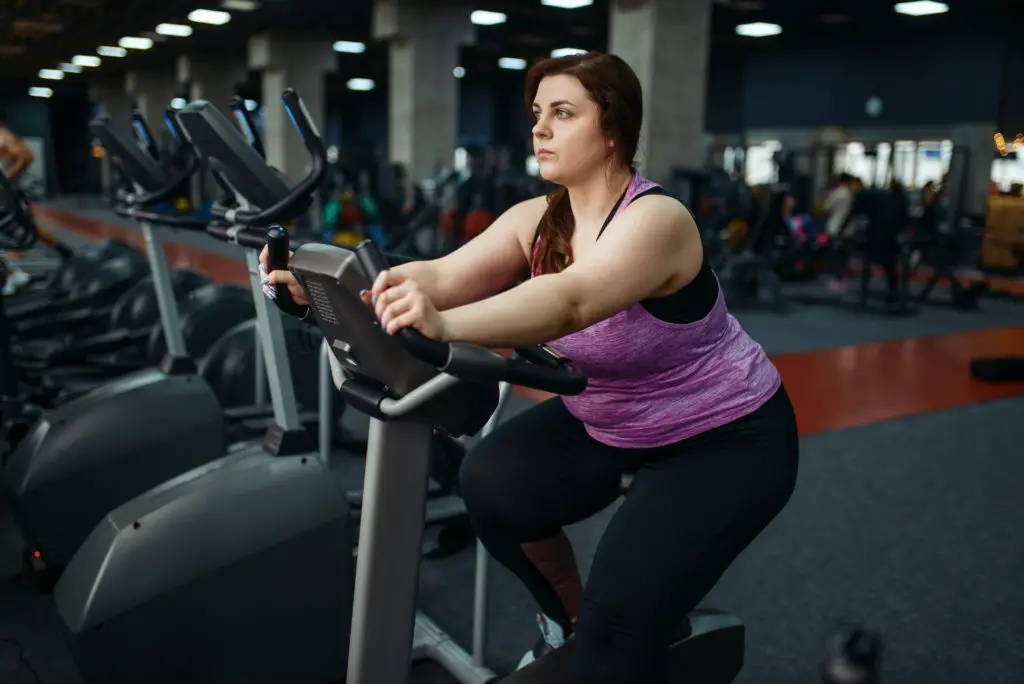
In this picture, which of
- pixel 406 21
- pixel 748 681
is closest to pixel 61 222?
pixel 406 21

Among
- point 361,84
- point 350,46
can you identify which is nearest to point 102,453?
point 350,46

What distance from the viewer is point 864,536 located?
2953 mm

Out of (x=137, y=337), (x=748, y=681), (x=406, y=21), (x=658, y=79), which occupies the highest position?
(x=406, y=21)

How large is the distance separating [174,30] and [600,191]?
57.7 ft

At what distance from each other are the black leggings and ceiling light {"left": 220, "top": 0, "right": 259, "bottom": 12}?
13.8m

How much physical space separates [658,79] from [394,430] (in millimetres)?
9146

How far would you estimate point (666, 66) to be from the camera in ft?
31.9

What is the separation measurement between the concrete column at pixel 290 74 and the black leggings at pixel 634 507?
15356 mm

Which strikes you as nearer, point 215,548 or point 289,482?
point 215,548

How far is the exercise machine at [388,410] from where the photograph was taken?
3.70 feet

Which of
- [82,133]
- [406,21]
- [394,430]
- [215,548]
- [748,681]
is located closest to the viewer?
[394,430]

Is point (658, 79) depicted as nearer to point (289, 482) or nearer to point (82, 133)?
point (289, 482)

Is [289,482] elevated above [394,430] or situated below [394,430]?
below

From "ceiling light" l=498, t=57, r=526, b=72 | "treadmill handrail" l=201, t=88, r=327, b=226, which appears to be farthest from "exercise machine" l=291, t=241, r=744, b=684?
"ceiling light" l=498, t=57, r=526, b=72
